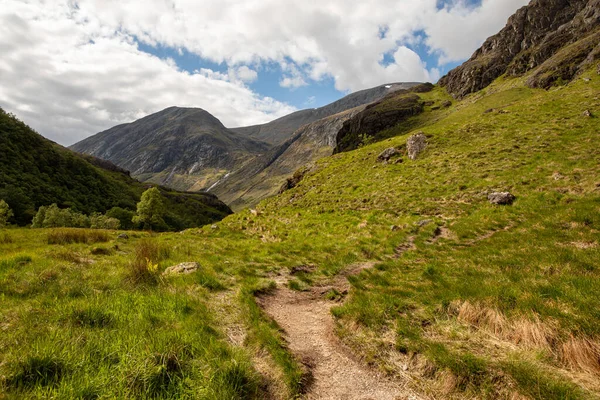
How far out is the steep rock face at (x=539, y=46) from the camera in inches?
2854

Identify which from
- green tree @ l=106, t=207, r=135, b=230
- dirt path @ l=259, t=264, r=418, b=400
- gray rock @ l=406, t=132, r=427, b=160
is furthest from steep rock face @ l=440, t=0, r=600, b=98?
green tree @ l=106, t=207, r=135, b=230

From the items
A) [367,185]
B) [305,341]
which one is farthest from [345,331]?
[367,185]

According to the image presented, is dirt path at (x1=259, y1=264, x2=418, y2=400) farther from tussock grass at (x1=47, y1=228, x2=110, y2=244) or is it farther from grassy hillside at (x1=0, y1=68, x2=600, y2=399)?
tussock grass at (x1=47, y1=228, x2=110, y2=244)

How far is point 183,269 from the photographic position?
38.5 ft

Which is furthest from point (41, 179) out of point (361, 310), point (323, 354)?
point (323, 354)

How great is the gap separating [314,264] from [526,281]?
31.0 ft

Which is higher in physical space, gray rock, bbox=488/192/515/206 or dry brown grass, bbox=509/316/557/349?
gray rock, bbox=488/192/515/206

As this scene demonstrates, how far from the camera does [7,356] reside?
436 cm

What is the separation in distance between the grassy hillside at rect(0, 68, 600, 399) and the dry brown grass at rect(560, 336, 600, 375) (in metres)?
0.02

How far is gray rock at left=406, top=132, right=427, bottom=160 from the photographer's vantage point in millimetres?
39381

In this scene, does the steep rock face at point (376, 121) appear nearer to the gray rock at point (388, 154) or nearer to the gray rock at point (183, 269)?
the gray rock at point (388, 154)

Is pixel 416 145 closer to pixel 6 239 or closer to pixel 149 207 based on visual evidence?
pixel 6 239

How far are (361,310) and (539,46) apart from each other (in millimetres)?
143985

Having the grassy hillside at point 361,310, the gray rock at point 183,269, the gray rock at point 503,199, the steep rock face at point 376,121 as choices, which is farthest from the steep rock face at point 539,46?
the gray rock at point 183,269
